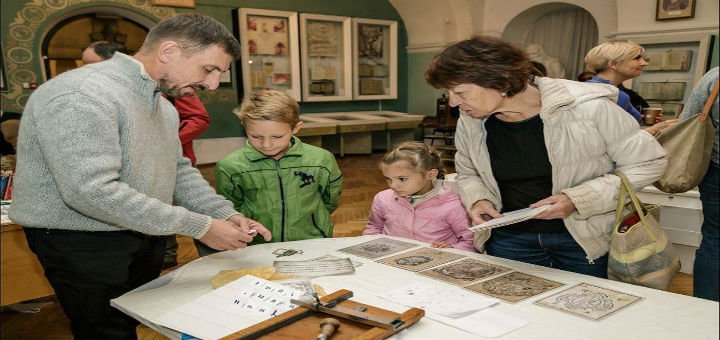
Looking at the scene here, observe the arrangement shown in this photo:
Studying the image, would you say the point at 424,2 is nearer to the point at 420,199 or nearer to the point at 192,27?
the point at 420,199

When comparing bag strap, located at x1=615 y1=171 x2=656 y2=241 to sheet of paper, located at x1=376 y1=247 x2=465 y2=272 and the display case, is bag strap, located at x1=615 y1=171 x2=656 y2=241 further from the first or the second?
the display case

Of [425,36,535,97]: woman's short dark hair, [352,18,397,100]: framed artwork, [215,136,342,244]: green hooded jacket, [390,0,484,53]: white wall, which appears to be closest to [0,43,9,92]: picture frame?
[352,18,397,100]: framed artwork

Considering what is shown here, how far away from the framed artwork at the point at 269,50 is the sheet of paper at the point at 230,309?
7355 mm

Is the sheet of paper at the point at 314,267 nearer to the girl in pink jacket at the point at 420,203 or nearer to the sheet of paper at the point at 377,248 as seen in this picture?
the sheet of paper at the point at 377,248

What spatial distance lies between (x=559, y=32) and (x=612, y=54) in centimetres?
718

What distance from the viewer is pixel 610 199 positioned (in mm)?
1702

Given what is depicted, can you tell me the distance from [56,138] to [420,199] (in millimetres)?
1637

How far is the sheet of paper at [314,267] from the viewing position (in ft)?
5.82

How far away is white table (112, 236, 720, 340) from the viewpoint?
1272mm

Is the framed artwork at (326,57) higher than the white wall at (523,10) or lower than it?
lower

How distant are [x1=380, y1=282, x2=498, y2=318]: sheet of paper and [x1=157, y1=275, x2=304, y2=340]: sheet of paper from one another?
32 centimetres

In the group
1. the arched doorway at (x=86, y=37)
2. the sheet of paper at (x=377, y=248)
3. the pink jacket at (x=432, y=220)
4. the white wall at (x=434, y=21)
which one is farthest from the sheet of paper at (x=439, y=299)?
the arched doorway at (x=86, y=37)

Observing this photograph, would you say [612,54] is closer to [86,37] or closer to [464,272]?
[464,272]

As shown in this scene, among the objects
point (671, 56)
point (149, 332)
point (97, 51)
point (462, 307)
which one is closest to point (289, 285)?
point (462, 307)
